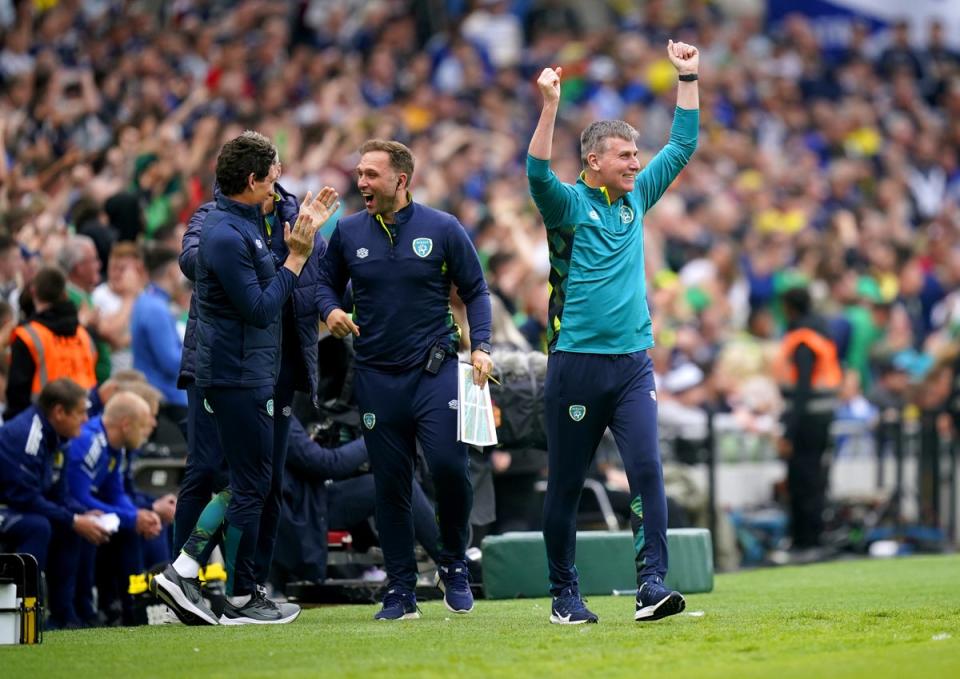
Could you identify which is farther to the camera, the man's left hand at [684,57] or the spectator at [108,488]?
the spectator at [108,488]

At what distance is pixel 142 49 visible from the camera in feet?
61.1

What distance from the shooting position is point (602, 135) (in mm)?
8203

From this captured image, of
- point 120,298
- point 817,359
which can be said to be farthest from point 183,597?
point 817,359

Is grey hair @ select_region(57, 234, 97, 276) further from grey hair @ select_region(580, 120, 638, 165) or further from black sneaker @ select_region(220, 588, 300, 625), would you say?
grey hair @ select_region(580, 120, 638, 165)

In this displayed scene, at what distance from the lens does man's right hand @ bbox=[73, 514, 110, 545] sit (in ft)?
32.8

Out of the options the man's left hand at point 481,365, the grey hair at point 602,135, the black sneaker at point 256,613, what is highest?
the grey hair at point 602,135

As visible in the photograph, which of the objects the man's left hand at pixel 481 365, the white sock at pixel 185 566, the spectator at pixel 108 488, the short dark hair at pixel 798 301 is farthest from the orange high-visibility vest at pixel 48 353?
the short dark hair at pixel 798 301

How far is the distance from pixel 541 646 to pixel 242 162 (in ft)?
8.93

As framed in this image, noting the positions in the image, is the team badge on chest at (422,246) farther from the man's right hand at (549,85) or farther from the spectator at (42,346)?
the spectator at (42,346)

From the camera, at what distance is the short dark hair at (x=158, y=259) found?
39.7 feet

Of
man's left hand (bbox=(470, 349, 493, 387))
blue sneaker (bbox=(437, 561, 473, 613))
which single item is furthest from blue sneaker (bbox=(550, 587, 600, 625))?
man's left hand (bbox=(470, 349, 493, 387))

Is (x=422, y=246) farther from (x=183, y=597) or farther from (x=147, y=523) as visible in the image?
(x=147, y=523)

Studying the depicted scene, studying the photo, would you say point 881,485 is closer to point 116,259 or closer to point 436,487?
point 116,259

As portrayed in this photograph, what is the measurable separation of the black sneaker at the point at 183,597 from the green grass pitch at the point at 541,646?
0.32ft
